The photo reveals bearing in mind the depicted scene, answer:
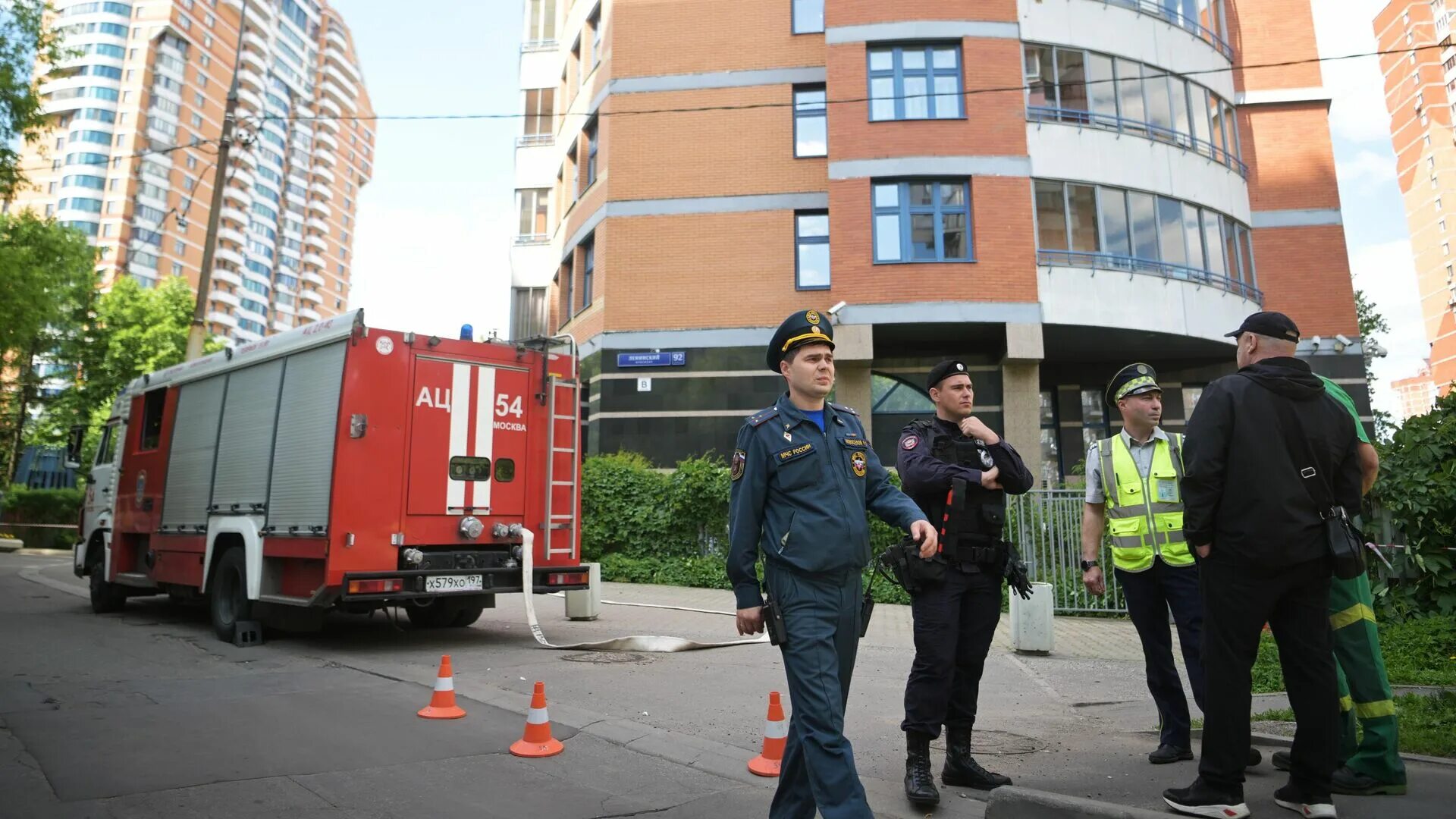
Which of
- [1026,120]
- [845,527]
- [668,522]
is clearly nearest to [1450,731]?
[845,527]

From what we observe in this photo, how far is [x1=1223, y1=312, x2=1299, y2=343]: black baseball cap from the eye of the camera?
369cm

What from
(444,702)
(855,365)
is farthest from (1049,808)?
(855,365)

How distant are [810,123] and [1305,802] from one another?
61.9 ft

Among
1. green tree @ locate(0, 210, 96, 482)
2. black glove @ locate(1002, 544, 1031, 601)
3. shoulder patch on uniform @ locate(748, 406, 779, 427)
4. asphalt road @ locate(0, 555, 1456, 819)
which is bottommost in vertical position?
asphalt road @ locate(0, 555, 1456, 819)

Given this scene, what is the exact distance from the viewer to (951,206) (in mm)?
18781

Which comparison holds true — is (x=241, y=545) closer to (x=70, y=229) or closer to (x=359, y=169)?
(x=70, y=229)

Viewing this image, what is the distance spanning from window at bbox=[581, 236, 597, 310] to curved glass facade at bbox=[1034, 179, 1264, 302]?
33.2ft

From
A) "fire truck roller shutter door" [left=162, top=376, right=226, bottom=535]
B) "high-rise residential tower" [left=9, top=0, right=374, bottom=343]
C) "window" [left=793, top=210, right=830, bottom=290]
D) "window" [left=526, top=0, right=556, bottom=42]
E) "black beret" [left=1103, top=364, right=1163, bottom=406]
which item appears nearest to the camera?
"black beret" [left=1103, top=364, right=1163, bottom=406]

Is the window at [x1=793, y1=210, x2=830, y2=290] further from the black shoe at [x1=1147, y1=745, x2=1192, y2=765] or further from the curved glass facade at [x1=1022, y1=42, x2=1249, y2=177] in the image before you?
the black shoe at [x1=1147, y1=745, x2=1192, y2=765]

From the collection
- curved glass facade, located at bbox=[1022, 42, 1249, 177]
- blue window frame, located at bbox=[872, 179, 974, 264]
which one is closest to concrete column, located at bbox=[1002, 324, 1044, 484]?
blue window frame, located at bbox=[872, 179, 974, 264]

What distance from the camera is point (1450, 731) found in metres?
4.58

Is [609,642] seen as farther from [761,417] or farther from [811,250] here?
[811,250]

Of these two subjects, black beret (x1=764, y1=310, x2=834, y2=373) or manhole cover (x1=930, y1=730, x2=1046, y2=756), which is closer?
black beret (x1=764, y1=310, x2=834, y2=373)

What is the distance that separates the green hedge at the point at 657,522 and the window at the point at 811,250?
534 cm
